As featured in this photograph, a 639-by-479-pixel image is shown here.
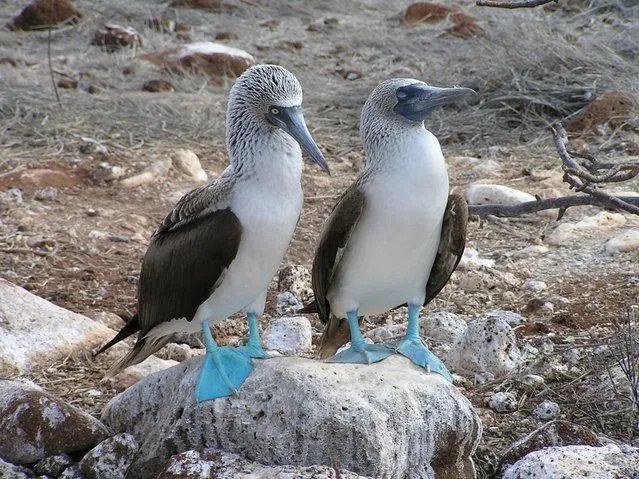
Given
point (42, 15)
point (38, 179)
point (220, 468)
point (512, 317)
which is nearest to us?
point (220, 468)

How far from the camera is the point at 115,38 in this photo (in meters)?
9.64

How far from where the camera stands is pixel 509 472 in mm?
3199

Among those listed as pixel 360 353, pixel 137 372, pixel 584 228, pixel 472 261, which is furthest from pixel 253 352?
pixel 584 228

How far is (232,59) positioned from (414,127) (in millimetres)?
5635

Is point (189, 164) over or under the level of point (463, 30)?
over

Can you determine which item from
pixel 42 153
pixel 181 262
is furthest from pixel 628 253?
pixel 42 153

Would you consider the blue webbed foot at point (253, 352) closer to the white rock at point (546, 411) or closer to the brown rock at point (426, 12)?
the white rock at point (546, 411)

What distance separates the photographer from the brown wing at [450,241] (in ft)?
11.1

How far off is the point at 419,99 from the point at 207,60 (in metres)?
5.60

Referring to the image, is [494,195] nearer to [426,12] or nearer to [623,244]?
[623,244]

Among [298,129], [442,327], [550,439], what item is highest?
[298,129]

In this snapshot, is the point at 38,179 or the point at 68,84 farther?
the point at 68,84

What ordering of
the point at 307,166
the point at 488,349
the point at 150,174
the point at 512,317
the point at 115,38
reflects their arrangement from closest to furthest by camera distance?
the point at 488,349 → the point at 512,317 → the point at 150,174 → the point at 307,166 → the point at 115,38

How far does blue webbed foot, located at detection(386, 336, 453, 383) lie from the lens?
3.33 m
